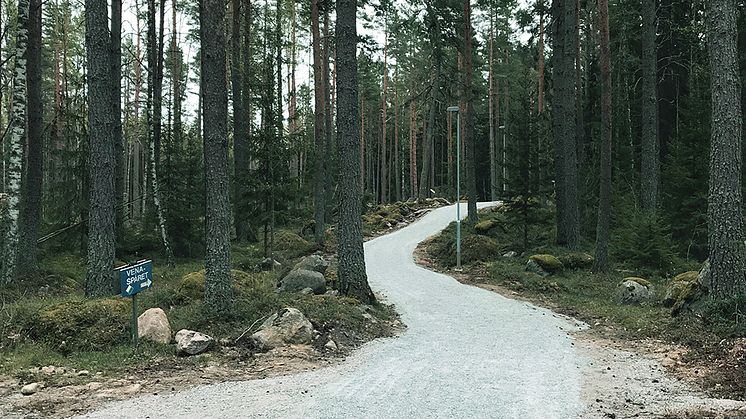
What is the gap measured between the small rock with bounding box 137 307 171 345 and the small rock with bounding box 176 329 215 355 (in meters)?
0.18

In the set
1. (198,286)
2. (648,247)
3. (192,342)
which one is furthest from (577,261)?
(192,342)

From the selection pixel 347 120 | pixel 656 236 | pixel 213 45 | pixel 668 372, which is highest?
pixel 213 45

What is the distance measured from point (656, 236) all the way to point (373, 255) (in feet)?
31.6

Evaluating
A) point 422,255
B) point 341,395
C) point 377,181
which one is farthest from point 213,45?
point 377,181

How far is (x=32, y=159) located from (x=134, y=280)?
8.89m

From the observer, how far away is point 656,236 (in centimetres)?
1421

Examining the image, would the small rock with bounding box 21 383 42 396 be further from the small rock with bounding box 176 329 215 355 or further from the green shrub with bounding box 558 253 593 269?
the green shrub with bounding box 558 253 593 269

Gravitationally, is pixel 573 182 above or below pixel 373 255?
above

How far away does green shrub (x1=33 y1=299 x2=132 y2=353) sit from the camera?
701 centimetres

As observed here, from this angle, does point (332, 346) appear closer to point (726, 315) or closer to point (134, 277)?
point (134, 277)

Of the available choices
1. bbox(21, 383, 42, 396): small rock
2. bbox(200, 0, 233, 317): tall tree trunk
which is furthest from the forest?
bbox(21, 383, 42, 396): small rock

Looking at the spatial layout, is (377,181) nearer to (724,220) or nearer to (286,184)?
(286,184)

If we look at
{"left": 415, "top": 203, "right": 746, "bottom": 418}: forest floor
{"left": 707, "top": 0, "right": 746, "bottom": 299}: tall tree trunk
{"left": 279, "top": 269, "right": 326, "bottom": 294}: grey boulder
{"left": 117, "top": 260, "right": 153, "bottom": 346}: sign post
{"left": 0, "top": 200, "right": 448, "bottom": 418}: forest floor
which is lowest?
{"left": 415, "top": 203, "right": 746, "bottom": 418}: forest floor

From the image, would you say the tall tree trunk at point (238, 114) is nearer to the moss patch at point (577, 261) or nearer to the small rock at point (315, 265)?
the small rock at point (315, 265)
